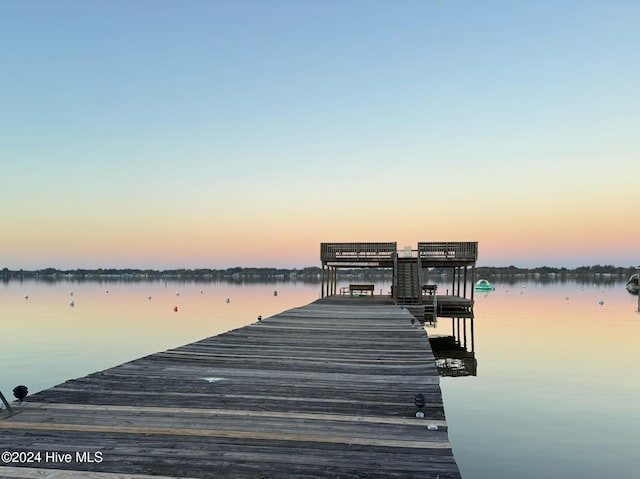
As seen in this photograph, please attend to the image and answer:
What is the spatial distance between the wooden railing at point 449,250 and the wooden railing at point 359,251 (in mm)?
2400

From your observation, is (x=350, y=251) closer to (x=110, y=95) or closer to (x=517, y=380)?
(x=517, y=380)

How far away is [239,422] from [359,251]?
27.6 metres

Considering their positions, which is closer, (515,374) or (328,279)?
(515,374)

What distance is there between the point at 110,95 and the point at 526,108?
109 ft

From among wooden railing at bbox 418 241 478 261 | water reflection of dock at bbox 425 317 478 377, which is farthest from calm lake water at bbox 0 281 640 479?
wooden railing at bbox 418 241 478 261

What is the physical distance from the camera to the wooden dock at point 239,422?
463 cm

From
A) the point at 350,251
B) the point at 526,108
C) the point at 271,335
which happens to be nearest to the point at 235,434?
the point at 271,335

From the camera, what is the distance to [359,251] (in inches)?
1313

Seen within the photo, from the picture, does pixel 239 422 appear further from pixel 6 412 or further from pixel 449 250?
pixel 449 250

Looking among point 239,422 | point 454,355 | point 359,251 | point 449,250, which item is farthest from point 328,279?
point 239,422

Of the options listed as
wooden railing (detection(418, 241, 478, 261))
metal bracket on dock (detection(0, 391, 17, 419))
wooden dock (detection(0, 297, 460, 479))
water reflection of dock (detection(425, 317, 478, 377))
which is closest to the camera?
wooden dock (detection(0, 297, 460, 479))

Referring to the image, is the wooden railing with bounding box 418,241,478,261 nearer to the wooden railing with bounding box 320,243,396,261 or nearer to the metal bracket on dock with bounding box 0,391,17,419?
the wooden railing with bounding box 320,243,396,261

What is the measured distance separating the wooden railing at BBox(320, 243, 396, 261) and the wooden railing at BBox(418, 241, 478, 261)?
2.40 m

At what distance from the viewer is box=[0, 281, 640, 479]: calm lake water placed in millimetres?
10852
